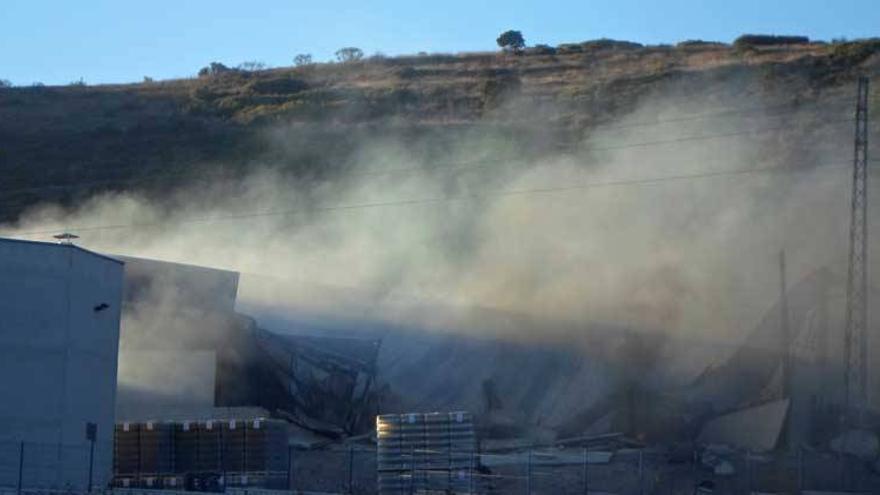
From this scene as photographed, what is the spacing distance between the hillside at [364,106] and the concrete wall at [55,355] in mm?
47200

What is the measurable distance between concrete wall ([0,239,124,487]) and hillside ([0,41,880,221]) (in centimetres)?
4720

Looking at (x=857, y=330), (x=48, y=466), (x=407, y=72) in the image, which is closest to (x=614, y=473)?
(x=857, y=330)

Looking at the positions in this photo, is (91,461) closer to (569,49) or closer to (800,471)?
(800,471)

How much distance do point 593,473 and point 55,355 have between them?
13.1m

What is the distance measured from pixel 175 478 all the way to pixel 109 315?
4015 millimetres

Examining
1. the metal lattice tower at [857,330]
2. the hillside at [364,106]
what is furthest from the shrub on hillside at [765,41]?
the metal lattice tower at [857,330]

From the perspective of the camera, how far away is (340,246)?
249ft

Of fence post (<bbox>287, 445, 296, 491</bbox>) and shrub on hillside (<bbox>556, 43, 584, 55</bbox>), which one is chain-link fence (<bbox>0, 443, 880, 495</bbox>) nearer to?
fence post (<bbox>287, 445, 296, 491</bbox>)

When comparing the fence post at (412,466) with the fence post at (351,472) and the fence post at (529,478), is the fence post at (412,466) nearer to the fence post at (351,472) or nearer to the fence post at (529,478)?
the fence post at (351,472)

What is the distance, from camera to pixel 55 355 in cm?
3700

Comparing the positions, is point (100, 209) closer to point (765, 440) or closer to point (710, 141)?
point (710, 141)

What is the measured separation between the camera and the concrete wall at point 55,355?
3597 centimetres

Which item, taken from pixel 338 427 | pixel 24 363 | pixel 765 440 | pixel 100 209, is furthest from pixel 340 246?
pixel 24 363

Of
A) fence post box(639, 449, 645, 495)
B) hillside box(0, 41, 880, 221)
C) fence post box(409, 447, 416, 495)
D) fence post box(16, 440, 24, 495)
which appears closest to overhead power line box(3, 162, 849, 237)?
hillside box(0, 41, 880, 221)
